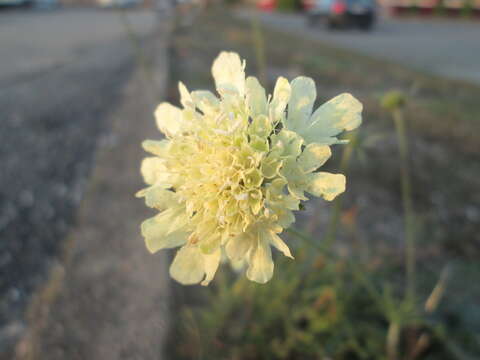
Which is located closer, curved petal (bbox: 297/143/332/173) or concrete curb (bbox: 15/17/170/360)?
curved petal (bbox: 297/143/332/173)

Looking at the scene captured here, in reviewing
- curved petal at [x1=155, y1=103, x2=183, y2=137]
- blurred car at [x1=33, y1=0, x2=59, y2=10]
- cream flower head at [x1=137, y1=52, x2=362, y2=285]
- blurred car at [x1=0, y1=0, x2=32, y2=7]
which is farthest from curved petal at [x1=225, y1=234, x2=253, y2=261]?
blurred car at [x1=33, y1=0, x2=59, y2=10]

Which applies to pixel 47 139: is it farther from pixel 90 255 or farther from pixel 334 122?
pixel 334 122

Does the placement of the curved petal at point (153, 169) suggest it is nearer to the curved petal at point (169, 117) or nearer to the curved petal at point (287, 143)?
the curved petal at point (169, 117)

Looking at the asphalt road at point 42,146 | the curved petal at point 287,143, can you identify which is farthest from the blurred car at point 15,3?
the curved petal at point 287,143

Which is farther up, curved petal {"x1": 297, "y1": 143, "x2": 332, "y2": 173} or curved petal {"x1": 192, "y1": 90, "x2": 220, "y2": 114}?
curved petal {"x1": 192, "y1": 90, "x2": 220, "y2": 114}

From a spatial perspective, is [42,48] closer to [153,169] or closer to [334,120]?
[153,169]

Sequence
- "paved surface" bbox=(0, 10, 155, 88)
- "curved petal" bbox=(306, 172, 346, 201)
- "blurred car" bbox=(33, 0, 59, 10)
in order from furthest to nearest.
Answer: "blurred car" bbox=(33, 0, 59, 10) → "paved surface" bbox=(0, 10, 155, 88) → "curved petal" bbox=(306, 172, 346, 201)

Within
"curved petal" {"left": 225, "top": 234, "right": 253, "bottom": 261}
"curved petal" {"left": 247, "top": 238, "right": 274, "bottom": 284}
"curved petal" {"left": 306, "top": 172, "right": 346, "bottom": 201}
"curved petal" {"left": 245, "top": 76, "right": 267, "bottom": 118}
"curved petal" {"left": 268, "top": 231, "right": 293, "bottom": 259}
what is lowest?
"curved petal" {"left": 247, "top": 238, "right": 274, "bottom": 284}

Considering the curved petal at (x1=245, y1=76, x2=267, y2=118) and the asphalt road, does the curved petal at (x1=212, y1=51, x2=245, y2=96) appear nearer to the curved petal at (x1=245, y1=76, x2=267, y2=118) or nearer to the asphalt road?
the curved petal at (x1=245, y1=76, x2=267, y2=118)
